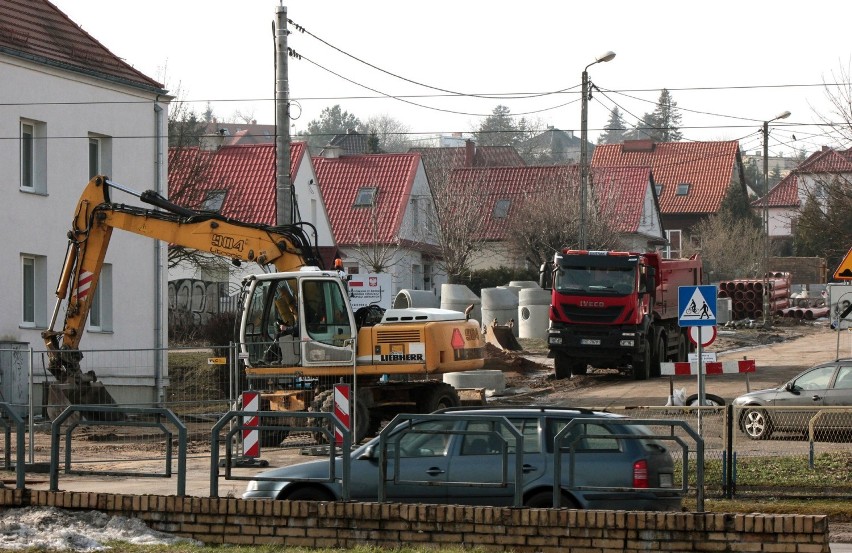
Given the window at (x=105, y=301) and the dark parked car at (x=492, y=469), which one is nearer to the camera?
the dark parked car at (x=492, y=469)

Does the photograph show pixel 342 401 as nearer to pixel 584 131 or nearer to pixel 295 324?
pixel 295 324

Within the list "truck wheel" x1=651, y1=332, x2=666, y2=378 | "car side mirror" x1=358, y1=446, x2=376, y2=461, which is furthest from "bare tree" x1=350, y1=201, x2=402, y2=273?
"car side mirror" x1=358, y1=446, x2=376, y2=461

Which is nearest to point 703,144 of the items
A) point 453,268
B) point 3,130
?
point 453,268

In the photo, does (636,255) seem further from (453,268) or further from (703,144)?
(703,144)

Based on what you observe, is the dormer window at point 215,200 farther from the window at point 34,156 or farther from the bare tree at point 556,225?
the window at point 34,156

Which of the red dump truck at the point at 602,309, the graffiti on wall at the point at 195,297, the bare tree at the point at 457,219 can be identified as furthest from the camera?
the bare tree at the point at 457,219

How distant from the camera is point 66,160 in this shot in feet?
101

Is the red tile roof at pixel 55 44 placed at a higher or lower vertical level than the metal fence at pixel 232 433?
higher

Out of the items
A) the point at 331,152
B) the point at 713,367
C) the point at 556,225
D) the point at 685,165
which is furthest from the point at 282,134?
the point at 685,165

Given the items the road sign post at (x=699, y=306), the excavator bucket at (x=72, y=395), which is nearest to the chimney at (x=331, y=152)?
the excavator bucket at (x=72, y=395)

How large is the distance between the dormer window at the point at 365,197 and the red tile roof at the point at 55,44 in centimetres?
2778

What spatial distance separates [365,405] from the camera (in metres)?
22.4

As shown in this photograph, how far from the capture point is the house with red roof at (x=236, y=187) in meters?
46.2

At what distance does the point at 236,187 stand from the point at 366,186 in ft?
30.4
